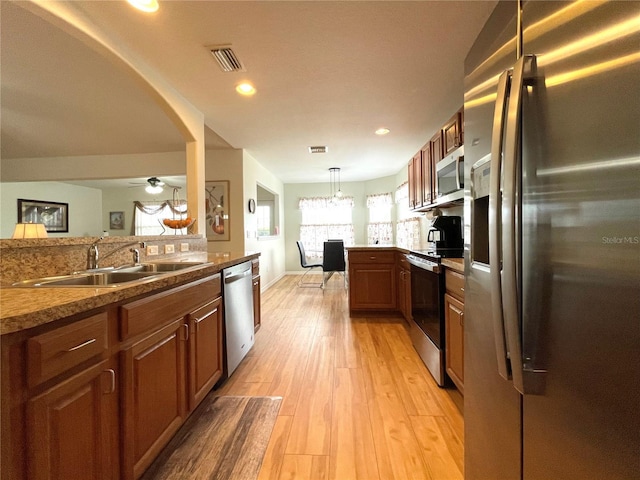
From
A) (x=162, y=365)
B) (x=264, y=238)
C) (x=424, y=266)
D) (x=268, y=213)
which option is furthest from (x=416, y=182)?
Result: (x=268, y=213)

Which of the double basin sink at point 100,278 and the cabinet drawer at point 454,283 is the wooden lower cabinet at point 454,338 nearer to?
the cabinet drawer at point 454,283

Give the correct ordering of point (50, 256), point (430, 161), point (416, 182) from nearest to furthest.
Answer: point (50, 256), point (430, 161), point (416, 182)

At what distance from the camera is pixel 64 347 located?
81cm

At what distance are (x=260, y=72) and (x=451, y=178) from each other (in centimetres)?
189

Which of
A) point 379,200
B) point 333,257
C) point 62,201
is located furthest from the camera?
point 379,200

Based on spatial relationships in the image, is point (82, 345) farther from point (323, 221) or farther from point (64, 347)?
point (323, 221)

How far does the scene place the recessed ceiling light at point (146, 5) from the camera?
152 cm

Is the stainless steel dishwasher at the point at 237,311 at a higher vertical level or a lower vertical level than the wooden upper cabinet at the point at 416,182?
lower

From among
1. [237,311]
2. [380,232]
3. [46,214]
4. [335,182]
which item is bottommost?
[237,311]

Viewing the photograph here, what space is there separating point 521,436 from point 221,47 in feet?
8.06

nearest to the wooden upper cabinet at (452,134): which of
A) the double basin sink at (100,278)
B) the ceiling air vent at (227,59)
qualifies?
the ceiling air vent at (227,59)

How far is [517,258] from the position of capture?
696mm

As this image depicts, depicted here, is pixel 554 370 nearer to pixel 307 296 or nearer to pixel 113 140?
pixel 307 296

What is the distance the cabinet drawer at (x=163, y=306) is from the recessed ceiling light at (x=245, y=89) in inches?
65.1
